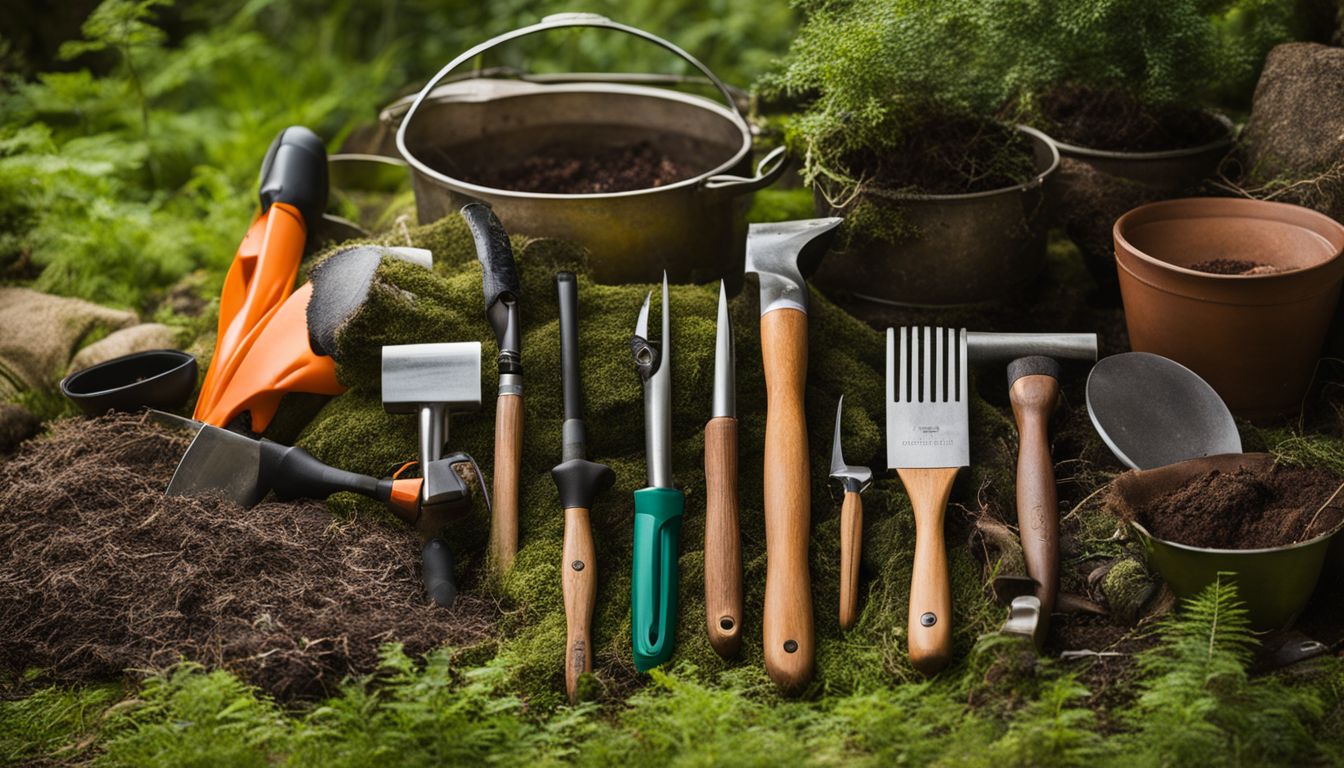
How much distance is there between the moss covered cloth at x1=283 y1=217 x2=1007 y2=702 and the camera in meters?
2.12

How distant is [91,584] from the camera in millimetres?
2172

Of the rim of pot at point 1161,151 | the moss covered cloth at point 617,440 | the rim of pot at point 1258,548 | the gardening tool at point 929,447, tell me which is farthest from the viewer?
the rim of pot at point 1161,151

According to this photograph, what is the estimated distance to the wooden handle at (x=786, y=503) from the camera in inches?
79.0

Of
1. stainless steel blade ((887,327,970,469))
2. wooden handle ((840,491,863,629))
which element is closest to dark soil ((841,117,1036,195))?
stainless steel blade ((887,327,970,469))

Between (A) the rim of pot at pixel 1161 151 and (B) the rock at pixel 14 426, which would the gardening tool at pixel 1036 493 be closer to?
(A) the rim of pot at pixel 1161 151

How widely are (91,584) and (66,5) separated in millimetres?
4049

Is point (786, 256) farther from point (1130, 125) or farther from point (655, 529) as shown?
point (1130, 125)

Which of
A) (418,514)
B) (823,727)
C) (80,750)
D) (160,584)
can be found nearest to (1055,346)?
(823,727)

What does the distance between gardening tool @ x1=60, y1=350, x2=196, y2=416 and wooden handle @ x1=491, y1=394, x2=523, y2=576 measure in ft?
3.08

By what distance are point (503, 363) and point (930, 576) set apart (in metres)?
1.09

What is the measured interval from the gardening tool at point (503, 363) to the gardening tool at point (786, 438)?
571 mm

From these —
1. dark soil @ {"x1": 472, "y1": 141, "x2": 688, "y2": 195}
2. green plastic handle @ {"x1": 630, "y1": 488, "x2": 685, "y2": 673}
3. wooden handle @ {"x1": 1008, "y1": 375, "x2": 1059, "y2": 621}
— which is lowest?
green plastic handle @ {"x1": 630, "y1": 488, "x2": 685, "y2": 673}

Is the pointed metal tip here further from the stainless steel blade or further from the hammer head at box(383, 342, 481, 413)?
the stainless steel blade

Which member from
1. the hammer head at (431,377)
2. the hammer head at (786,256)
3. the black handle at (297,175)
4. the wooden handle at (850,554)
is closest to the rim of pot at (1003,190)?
the hammer head at (786,256)
